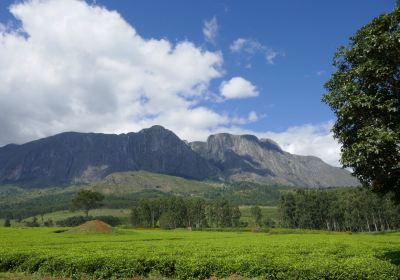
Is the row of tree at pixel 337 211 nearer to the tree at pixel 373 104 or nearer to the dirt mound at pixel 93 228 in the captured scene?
the dirt mound at pixel 93 228

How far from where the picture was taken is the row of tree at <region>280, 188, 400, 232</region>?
542 feet

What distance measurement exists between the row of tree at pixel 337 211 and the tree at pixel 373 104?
140766 mm

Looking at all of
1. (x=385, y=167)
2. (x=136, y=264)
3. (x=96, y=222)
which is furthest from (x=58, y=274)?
(x=96, y=222)

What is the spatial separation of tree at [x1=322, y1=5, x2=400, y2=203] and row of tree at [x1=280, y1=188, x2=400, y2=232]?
462ft

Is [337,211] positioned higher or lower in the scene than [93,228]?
higher

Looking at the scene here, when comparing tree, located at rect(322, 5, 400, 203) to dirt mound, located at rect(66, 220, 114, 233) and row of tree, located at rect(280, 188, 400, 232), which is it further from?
row of tree, located at rect(280, 188, 400, 232)

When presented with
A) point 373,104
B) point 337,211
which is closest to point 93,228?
point 373,104

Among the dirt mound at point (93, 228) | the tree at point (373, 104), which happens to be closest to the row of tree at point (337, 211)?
the dirt mound at point (93, 228)

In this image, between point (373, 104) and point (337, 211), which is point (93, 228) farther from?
point (337, 211)

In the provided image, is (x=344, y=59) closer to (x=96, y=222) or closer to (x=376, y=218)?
(x=96, y=222)

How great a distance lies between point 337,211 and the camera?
585ft

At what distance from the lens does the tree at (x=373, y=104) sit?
28984 mm

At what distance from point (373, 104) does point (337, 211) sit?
16059 cm

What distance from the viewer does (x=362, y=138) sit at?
101ft
